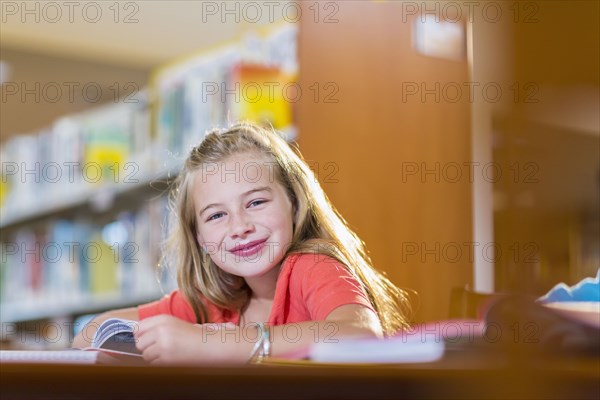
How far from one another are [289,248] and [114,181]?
1.81 metres

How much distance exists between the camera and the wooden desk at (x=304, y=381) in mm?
337

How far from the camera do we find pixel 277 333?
0.96 meters

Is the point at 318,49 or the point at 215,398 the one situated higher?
the point at 318,49

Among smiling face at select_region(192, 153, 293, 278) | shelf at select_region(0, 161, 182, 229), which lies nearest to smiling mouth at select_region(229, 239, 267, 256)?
smiling face at select_region(192, 153, 293, 278)

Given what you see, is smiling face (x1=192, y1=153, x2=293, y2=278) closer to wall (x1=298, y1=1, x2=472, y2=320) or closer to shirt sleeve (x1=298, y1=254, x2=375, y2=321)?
shirt sleeve (x1=298, y1=254, x2=375, y2=321)

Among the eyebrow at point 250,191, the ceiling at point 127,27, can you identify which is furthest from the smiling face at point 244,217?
the ceiling at point 127,27

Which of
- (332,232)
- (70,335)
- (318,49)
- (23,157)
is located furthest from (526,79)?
(23,157)

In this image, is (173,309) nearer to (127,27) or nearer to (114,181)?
(114,181)

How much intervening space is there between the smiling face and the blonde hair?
0.02 metres

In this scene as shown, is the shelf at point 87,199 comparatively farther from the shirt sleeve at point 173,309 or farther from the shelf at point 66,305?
the shirt sleeve at point 173,309

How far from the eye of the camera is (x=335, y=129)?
1.72m

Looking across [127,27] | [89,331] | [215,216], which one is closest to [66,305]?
[127,27]

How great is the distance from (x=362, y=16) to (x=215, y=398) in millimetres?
1489

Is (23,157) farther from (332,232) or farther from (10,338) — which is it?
(332,232)
